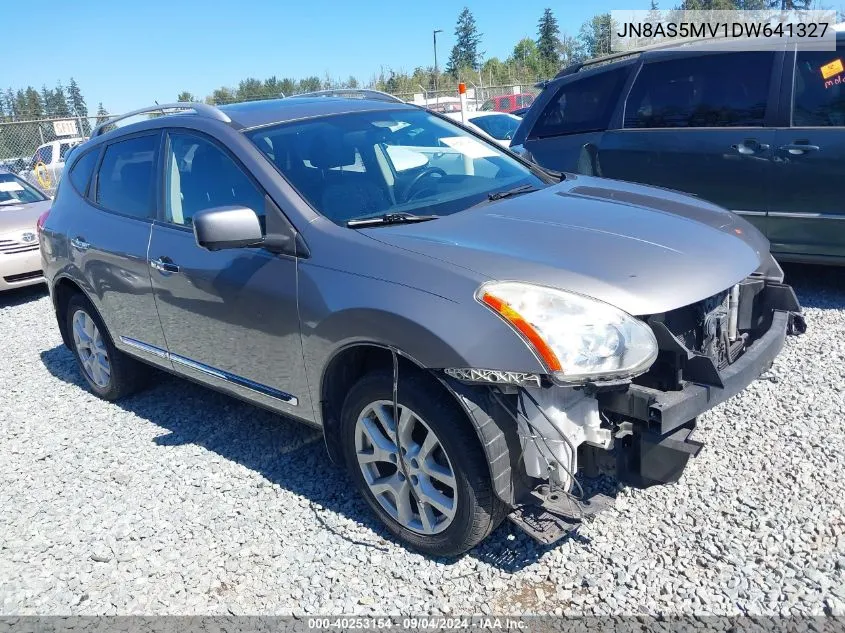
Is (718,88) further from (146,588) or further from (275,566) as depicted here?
(146,588)

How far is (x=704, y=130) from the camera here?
5.48 meters

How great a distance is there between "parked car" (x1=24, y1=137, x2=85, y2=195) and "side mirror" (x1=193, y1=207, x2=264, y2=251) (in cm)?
1770

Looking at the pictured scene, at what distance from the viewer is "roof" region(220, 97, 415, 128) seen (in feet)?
11.8

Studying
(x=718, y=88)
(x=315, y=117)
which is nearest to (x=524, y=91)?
(x=718, y=88)

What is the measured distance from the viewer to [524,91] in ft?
121

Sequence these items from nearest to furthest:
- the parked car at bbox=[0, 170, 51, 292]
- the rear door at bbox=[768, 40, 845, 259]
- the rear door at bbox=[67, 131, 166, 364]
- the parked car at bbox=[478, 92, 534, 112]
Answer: the rear door at bbox=[67, 131, 166, 364]
the rear door at bbox=[768, 40, 845, 259]
the parked car at bbox=[0, 170, 51, 292]
the parked car at bbox=[478, 92, 534, 112]

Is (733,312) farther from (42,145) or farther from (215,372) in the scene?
(42,145)

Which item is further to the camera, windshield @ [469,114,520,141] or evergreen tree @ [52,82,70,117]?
evergreen tree @ [52,82,70,117]

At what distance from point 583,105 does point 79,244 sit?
4.30 meters

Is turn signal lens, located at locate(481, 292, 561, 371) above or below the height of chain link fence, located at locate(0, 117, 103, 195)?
below

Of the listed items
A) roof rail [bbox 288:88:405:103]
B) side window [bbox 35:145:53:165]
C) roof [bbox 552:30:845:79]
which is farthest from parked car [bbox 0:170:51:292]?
side window [bbox 35:145:53:165]

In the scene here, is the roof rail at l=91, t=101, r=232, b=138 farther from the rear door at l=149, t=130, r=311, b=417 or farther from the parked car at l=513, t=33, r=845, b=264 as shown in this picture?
the parked car at l=513, t=33, r=845, b=264

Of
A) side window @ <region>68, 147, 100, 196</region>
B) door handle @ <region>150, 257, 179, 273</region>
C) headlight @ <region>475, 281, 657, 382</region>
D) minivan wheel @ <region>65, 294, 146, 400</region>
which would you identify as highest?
side window @ <region>68, 147, 100, 196</region>

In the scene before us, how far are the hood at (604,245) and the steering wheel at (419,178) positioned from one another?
1.12 feet
